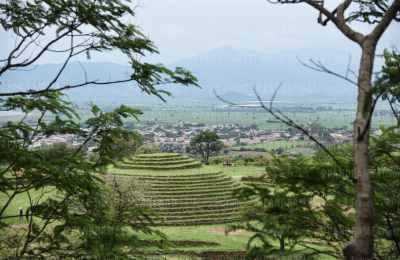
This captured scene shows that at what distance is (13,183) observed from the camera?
16.1ft

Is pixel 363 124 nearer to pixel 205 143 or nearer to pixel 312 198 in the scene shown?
pixel 312 198

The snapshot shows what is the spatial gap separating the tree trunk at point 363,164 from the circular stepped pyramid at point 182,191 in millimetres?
20886

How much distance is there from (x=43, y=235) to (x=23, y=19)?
2340mm

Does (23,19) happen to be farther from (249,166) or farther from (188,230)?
(249,166)

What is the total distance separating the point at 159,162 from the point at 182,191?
148 inches

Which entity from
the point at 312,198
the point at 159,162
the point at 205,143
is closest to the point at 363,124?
the point at 312,198

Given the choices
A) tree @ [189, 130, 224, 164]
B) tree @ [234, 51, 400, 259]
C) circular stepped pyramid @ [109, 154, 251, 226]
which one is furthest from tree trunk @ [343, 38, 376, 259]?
tree @ [189, 130, 224, 164]

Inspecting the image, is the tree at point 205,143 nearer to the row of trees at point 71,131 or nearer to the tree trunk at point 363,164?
the row of trees at point 71,131

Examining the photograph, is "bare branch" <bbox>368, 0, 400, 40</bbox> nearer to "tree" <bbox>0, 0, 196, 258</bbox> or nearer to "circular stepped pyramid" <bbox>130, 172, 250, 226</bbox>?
"tree" <bbox>0, 0, 196, 258</bbox>

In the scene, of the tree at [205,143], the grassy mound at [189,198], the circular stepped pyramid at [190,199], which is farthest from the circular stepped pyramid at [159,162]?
the tree at [205,143]

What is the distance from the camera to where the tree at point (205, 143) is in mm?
53125

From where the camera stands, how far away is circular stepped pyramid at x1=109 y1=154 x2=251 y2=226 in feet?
85.0

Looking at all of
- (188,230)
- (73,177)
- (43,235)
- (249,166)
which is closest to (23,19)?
(73,177)

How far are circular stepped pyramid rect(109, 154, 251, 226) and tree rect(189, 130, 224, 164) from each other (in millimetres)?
20905
